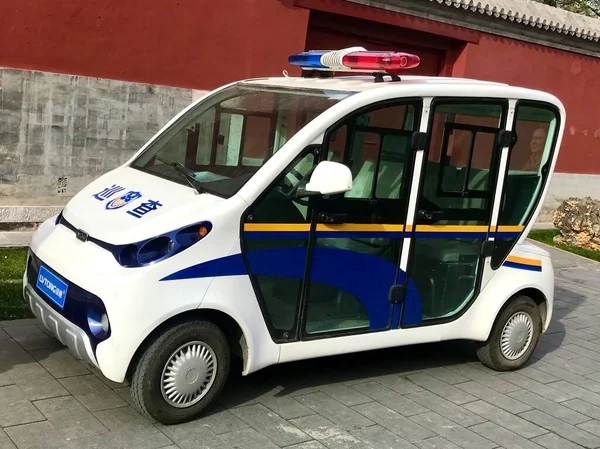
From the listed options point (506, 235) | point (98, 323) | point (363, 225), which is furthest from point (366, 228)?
point (98, 323)

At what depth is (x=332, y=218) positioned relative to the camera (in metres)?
4.61

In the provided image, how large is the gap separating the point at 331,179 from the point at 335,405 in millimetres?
1542

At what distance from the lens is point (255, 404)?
4.68m

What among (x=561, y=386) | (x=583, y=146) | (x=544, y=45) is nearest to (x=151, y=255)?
(x=561, y=386)

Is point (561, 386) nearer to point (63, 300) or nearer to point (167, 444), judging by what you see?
point (167, 444)

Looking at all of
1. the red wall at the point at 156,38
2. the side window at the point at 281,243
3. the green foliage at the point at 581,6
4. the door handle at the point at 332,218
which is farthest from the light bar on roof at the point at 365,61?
the green foliage at the point at 581,6

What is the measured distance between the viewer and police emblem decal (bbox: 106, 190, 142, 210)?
177 inches

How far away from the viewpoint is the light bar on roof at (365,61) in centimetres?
486

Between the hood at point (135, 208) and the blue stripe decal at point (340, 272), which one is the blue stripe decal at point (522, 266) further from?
the hood at point (135, 208)

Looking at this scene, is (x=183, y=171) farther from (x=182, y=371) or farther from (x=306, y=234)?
(x=182, y=371)

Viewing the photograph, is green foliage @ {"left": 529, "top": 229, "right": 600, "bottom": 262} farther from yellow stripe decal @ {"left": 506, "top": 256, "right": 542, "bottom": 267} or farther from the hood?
the hood

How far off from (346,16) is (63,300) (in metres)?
7.88

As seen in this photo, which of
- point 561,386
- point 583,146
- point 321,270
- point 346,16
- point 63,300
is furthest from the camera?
point 583,146

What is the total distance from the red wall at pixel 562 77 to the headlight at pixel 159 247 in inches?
379
